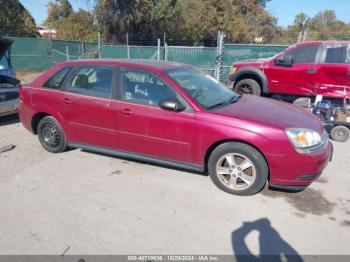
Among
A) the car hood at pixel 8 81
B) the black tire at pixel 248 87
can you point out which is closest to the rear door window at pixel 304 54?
the black tire at pixel 248 87

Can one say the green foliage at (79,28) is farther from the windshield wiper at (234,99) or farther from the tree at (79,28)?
the windshield wiper at (234,99)

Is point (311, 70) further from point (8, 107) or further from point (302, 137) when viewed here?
point (8, 107)

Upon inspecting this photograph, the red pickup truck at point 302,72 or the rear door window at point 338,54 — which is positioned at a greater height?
the rear door window at point 338,54

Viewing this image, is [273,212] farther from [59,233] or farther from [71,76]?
[71,76]

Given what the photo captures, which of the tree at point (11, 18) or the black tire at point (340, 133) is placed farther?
the tree at point (11, 18)

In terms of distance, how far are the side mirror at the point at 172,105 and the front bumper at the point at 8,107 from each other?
15.8 feet

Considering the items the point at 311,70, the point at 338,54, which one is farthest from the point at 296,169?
the point at 338,54

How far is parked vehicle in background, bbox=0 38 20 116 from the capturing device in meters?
7.04

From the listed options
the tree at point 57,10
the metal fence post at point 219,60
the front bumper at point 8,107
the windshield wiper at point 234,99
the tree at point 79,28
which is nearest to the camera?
the windshield wiper at point 234,99

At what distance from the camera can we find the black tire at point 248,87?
8.35m

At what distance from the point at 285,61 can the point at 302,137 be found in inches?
194

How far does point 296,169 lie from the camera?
3.53 m

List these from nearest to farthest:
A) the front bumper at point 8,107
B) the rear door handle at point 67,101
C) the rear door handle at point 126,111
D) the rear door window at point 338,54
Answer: the rear door handle at point 126,111, the rear door handle at point 67,101, the front bumper at point 8,107, the rear door window at point 338,54

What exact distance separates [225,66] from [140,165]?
27.4ft
